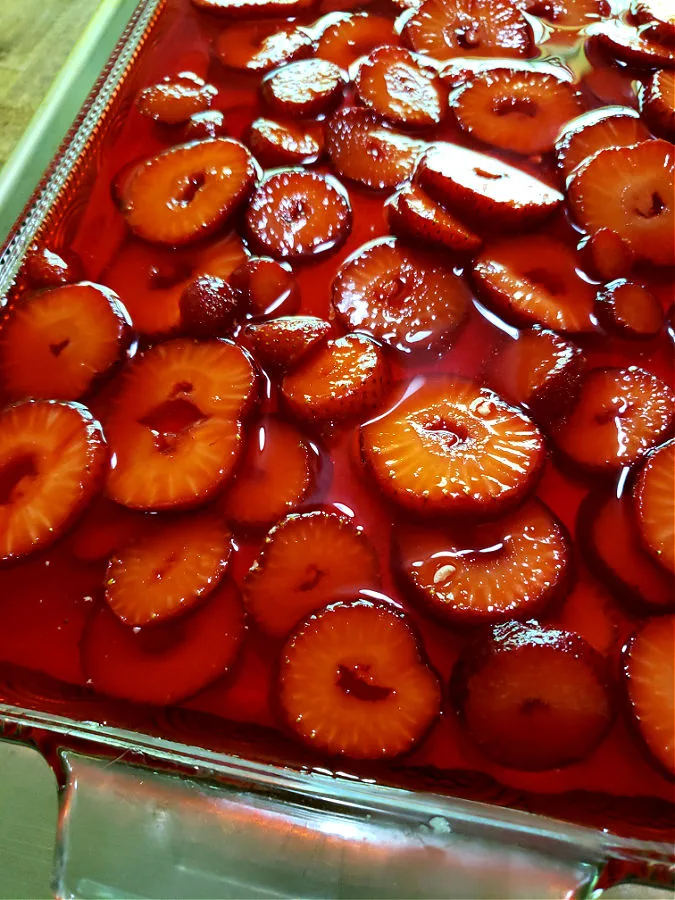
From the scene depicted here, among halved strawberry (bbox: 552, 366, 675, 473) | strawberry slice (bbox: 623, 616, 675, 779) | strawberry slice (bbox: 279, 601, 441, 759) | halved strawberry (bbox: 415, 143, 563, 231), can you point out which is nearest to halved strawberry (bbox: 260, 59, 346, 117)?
halved strawberry (bbox: 415, 143, 563, 231)

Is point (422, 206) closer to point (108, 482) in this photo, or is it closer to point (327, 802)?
point (108, 482)

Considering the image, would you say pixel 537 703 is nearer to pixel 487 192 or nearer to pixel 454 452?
pixel 454 452

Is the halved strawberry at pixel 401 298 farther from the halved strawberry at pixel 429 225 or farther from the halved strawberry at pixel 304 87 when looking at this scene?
the halved strawberry at pixel 304 87

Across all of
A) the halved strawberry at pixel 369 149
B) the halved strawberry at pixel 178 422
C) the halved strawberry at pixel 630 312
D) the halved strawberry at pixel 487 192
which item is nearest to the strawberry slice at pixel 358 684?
the halved strawberry at pixel 178 422

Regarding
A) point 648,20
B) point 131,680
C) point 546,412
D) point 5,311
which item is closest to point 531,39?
point 648,20

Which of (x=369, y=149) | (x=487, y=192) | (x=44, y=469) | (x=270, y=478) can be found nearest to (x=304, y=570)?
(x=270, y=478)

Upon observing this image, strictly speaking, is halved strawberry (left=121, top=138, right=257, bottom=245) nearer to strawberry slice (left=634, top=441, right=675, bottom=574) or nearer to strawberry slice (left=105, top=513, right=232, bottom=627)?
strawberry slice (left=105, top=513, right=232, bottom=627)
